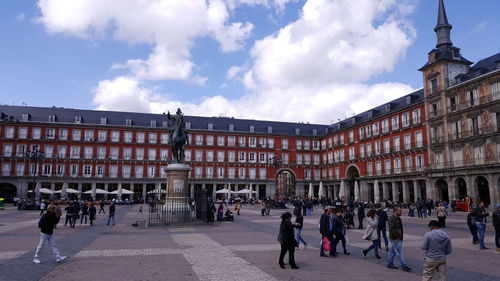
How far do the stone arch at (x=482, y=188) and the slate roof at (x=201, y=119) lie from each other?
601 inches

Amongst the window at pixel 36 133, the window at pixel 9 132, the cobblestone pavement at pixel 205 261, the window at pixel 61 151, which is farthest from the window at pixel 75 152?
the cobblestone pavement at pixel 205 261

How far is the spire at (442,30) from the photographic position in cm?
4281

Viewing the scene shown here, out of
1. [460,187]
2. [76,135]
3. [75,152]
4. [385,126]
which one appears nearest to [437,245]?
[460,187]

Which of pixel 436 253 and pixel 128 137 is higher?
pixel 128 137

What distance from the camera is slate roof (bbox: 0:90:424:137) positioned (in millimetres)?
58391

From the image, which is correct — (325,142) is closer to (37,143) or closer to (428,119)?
(428,119)

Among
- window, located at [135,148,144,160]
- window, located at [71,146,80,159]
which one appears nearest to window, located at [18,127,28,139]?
window, located at [71,146,80,159]

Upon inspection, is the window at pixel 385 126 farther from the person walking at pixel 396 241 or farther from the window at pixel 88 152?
the window at pixel 88 152

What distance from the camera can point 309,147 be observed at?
70938 millimetres

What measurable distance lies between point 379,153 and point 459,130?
47.2 feet

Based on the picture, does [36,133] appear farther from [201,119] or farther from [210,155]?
[210,155]

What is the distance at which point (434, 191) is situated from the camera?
4119cm

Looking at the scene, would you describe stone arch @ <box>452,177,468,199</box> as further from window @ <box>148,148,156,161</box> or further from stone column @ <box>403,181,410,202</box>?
window @ <box>148,148,156,161</box>

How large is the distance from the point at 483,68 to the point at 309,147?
3650 centimetres
